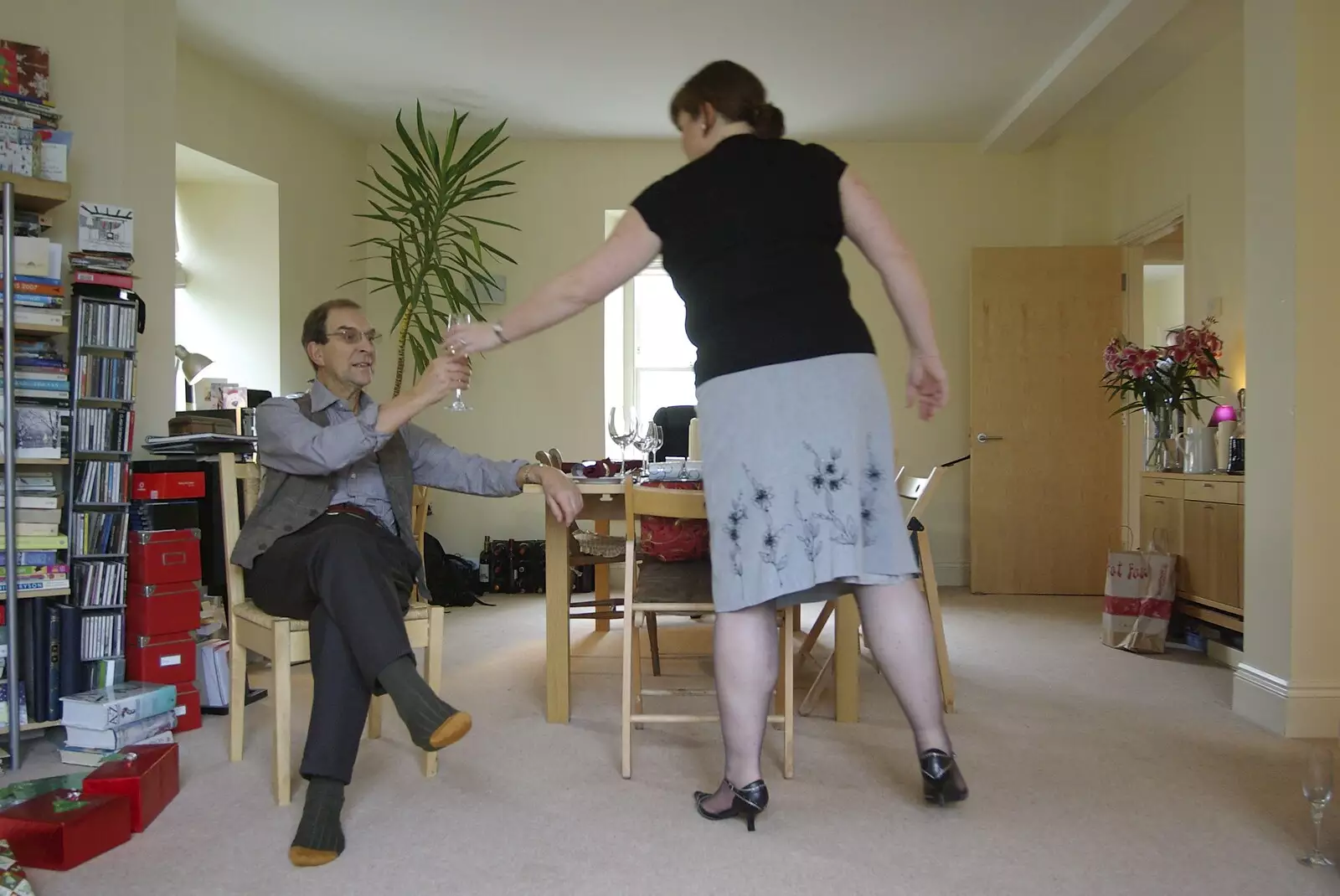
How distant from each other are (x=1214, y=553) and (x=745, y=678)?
9.29 feet

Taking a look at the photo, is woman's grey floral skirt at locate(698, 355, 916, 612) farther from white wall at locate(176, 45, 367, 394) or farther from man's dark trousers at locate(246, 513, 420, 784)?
white wall at locate(176, 45, 367, 394)

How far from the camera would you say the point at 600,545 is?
151 inches

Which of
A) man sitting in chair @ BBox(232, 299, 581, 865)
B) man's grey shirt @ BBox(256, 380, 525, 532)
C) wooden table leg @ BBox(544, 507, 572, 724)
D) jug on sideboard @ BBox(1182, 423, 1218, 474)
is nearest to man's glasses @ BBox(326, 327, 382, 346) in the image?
man sitting in chair @ BBox(232, 299, 581, 865)

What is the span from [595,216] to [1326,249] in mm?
4279

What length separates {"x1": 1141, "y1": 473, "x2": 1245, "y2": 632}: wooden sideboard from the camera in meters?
3.83

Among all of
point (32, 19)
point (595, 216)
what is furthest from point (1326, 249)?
point (595, 216)

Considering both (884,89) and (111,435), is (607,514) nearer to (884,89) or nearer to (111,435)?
(111,435)

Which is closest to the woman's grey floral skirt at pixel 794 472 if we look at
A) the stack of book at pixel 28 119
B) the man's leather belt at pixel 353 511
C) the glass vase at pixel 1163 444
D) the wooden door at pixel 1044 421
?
the man's leather belt at pixel 353 511

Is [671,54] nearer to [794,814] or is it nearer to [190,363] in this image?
[190,363]

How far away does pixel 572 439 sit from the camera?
629cm

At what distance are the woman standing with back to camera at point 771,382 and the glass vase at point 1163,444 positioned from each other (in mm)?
2889

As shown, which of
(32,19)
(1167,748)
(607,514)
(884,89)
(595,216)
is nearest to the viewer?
(1167,748)

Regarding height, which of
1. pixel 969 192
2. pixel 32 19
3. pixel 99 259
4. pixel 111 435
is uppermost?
pixel 969 192

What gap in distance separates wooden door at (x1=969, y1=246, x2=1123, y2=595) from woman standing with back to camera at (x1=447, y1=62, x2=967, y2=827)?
404 cm
